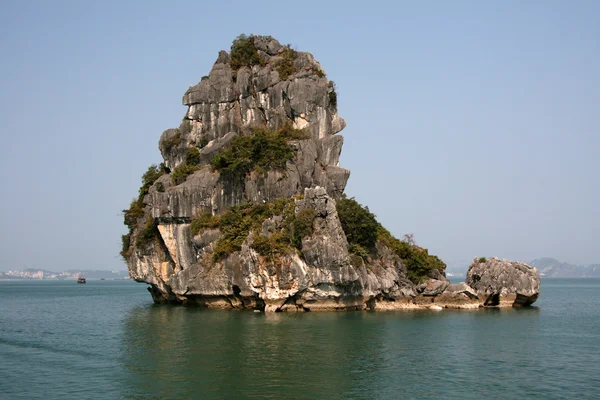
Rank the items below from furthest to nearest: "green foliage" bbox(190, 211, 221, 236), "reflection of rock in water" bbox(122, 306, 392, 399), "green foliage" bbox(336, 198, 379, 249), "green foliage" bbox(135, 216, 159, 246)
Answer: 1. "green foliage" bbox(135, 216, 159, 246)
2. "green foliage" bbox(190, 211, 221, 236)
3. "green foliage" bbox(336, 198, 379, 249)
4. "reflection of rock in water" bbox(122, 306, 392, 399)

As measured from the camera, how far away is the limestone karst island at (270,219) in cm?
5419

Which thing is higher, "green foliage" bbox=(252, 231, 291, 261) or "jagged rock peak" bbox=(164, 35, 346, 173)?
"jagged rock peak" bbox=(164, 35, 346, 173)

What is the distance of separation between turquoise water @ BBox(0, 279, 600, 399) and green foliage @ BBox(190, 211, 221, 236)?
9.84 m

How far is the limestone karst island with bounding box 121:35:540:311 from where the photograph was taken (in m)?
54.2

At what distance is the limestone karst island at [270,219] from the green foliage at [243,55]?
0.12 m

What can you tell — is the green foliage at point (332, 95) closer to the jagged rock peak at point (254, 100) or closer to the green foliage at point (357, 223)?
the jagged rock peak at point (254, 100)

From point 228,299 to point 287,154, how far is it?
1564 cm

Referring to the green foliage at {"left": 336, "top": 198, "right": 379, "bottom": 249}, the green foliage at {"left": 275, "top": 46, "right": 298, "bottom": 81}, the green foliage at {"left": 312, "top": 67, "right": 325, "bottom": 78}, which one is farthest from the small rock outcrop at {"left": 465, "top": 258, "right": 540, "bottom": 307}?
the green foliage at {"left": 275, "top": 46, "right": 298, "bottom": 81}

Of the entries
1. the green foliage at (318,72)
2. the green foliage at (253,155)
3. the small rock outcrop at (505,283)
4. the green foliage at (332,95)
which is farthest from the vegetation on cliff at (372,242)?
the green foliage at (318,72)

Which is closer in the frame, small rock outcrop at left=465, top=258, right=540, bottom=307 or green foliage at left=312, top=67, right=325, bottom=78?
small rock outcrop at left=465, top=258, right=540, bottom=307

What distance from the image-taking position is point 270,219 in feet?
189

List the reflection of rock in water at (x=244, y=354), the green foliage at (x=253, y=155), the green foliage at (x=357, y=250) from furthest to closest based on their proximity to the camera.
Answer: the green foliage at (x=253, y=155)
the green foliage at (x=357, y=250)
the reflection of rock in water at (x=244, y=354)

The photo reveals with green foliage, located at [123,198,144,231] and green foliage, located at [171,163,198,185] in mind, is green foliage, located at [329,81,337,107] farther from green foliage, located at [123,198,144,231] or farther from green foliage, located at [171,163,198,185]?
green foliage, located at [123,198,144,231]

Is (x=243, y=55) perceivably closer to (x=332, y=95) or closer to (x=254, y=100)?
(x=254, y=100)
